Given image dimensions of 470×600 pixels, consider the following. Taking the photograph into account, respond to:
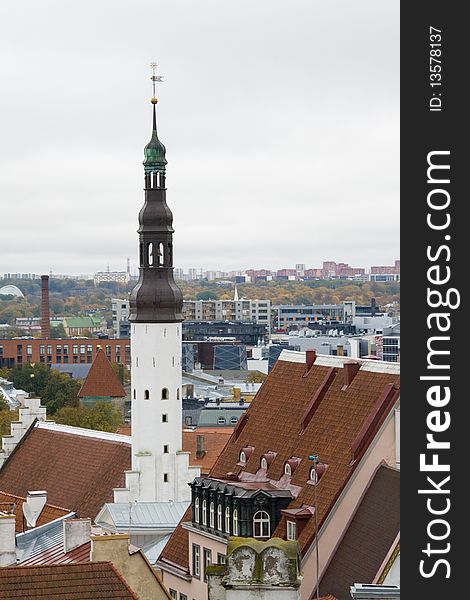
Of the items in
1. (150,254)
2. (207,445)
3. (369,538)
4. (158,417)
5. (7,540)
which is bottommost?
(207,445)

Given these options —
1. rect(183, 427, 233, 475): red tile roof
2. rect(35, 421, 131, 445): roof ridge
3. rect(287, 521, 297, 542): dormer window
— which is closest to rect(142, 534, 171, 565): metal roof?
rect(287, 521, 297, 542): dormer window

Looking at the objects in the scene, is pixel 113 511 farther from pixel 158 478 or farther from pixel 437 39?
pixel 437 39

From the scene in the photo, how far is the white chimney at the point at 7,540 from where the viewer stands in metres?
53.3

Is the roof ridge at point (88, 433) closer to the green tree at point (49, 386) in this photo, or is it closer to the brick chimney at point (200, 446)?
the brick chimney at point (200, 446)

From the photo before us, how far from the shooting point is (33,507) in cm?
7619

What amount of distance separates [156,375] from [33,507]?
34.2 feet

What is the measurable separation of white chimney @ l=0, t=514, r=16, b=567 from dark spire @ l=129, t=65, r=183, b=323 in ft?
100

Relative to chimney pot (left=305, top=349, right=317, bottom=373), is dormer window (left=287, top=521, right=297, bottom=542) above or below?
below

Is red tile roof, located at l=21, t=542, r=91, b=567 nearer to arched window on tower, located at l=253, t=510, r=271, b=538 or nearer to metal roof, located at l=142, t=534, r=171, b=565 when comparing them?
arched window on tower, located at l=253, t=510, r=271, b=538

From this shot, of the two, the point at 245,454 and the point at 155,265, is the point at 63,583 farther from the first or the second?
the point at 155,265

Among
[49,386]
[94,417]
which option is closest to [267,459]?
[94,417]

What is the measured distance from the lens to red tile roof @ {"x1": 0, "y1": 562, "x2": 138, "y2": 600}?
138 ft

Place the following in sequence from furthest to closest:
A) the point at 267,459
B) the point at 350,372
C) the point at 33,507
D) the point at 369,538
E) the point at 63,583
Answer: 1. the point at 33,507
2. the point at 267,459
3. the point at 350,372
4. the point at 369,538
5. the point at 63,583

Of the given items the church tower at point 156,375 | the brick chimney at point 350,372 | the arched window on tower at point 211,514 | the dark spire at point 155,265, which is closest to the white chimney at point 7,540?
the arched window on tower at point 211,514
